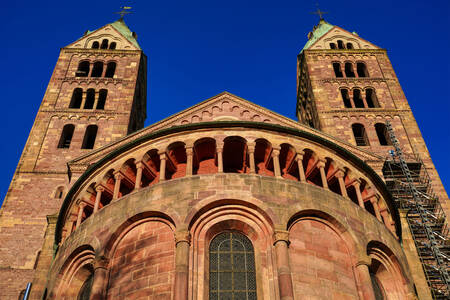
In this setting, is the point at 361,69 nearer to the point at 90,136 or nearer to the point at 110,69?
the point at 110,69

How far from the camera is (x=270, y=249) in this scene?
1631cm

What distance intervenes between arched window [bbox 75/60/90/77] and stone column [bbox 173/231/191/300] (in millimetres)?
28118

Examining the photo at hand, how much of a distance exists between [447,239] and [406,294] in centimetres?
974

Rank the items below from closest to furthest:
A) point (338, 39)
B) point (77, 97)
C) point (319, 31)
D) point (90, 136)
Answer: point (90, 136), point (77, 97), point (338, 39), point (319, 31)

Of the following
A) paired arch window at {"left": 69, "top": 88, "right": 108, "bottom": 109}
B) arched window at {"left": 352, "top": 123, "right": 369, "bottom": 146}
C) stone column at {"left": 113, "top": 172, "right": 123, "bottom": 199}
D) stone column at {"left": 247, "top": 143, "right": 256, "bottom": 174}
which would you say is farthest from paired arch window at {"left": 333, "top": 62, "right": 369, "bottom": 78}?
stone column at {"left": 113, "top": 172, "right": 123, "bottom": 199}

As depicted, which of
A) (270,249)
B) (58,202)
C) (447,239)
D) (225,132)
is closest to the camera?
(270,249)

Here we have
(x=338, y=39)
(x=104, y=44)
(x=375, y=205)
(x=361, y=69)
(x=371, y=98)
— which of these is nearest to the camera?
(x=375, y=205)

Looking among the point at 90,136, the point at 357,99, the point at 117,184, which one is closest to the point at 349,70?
the point at 357,99

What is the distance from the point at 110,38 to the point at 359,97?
72.5 feet

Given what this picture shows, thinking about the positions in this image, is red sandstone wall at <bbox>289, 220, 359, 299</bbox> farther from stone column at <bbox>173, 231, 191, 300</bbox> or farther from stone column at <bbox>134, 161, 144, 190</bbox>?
stone column at <bbox>134, 161, 144, 190</bbox>

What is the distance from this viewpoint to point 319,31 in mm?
48938

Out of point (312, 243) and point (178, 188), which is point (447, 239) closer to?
point (312, 243)

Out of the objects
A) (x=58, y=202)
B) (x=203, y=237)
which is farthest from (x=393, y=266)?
(x=58, y=202)

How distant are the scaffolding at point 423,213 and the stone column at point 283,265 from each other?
10.4 meters
